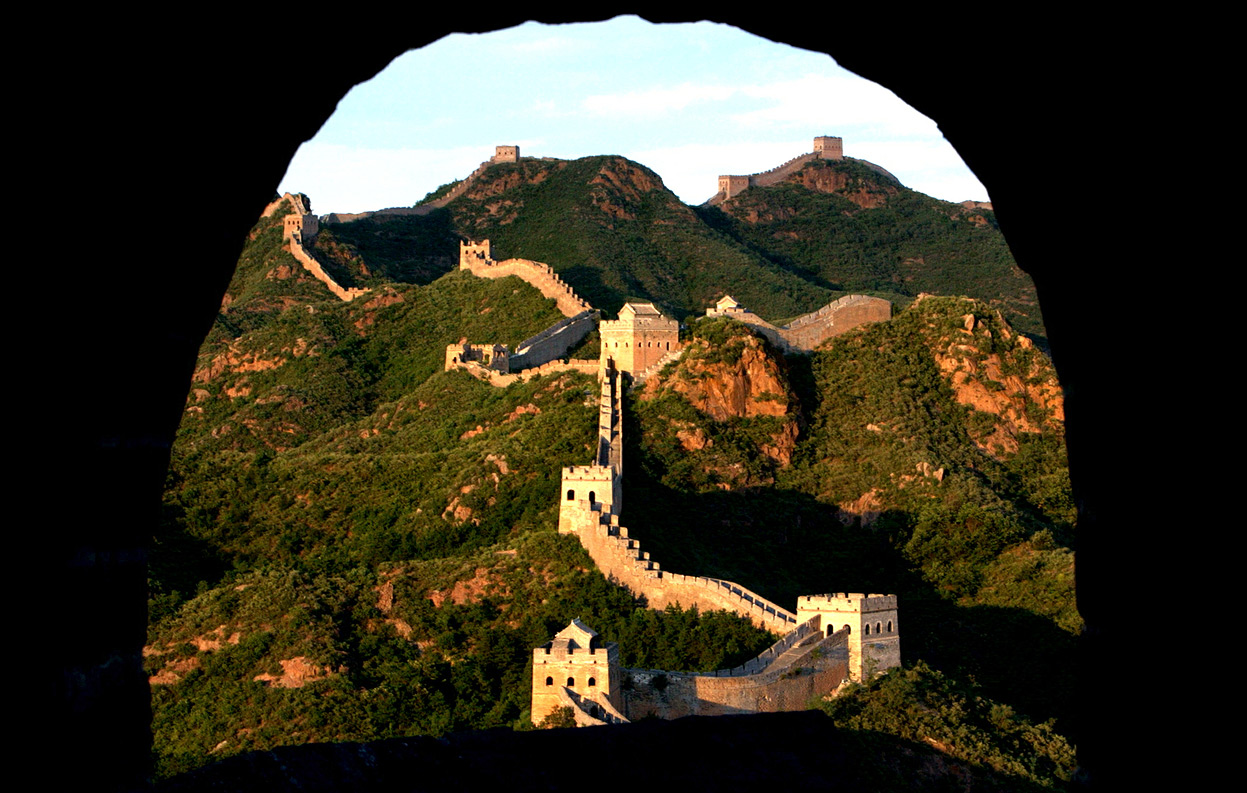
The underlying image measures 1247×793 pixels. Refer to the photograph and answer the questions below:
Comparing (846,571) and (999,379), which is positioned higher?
(999,379)

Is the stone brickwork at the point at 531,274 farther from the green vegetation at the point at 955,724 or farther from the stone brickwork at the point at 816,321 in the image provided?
the green vegetation at the point at 955,724

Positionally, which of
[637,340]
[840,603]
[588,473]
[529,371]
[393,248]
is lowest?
[840,603]

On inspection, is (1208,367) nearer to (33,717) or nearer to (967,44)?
(967,44)

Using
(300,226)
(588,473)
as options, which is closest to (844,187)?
(300,226)

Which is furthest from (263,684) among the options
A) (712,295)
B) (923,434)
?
(712,295)

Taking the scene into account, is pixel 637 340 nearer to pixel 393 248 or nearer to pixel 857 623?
pixel 857 623

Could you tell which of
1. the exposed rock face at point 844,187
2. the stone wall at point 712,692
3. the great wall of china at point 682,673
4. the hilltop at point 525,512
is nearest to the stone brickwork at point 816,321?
the hilltop at point 525,512

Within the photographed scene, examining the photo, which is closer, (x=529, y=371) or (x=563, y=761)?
(x=563, y=761)
